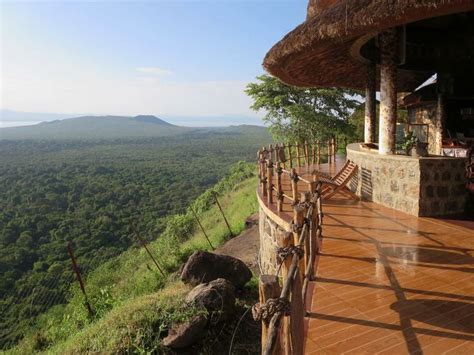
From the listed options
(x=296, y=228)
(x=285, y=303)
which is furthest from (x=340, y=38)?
(x=285, y=303)

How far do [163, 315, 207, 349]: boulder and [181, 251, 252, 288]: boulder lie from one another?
1727 millimetres

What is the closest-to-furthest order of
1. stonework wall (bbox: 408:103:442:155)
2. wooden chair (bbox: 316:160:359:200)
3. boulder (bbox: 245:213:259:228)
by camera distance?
1. wooden chair (bbox: 316:160:359:200)
2. stonework wall (bbox: 408:103:442:155)
3. boulder (bbox: 245:213:259:228)

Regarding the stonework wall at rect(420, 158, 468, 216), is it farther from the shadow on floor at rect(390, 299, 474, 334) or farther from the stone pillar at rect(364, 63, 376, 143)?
the stone pillar at rect(364, 63, 376, 143)

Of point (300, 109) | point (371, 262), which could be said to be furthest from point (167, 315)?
point (300, 109)

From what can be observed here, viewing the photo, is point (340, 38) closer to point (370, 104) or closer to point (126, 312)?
point (370, 104)

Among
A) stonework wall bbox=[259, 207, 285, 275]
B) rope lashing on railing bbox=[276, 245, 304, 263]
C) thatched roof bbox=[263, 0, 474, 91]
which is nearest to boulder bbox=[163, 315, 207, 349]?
stonework wall bbox=[259, 207, 285, 275]

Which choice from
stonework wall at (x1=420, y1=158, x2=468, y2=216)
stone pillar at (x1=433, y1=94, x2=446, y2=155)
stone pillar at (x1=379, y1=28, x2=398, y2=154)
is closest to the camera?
stonework wall at (x1=420, y1=158, x2=468, y2=216)

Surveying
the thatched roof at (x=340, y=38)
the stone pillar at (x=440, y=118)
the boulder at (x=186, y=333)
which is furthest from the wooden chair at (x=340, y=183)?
the stone pillar at (x=440, y=118)

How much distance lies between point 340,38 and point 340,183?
271cm

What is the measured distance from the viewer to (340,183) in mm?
6953

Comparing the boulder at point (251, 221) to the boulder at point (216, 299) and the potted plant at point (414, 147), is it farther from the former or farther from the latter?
the potted plant at point (414, 147)

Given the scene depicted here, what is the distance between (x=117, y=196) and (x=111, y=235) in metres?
14.0

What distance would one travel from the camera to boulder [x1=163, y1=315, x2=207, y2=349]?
5629mm

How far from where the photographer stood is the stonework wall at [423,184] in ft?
18.2
